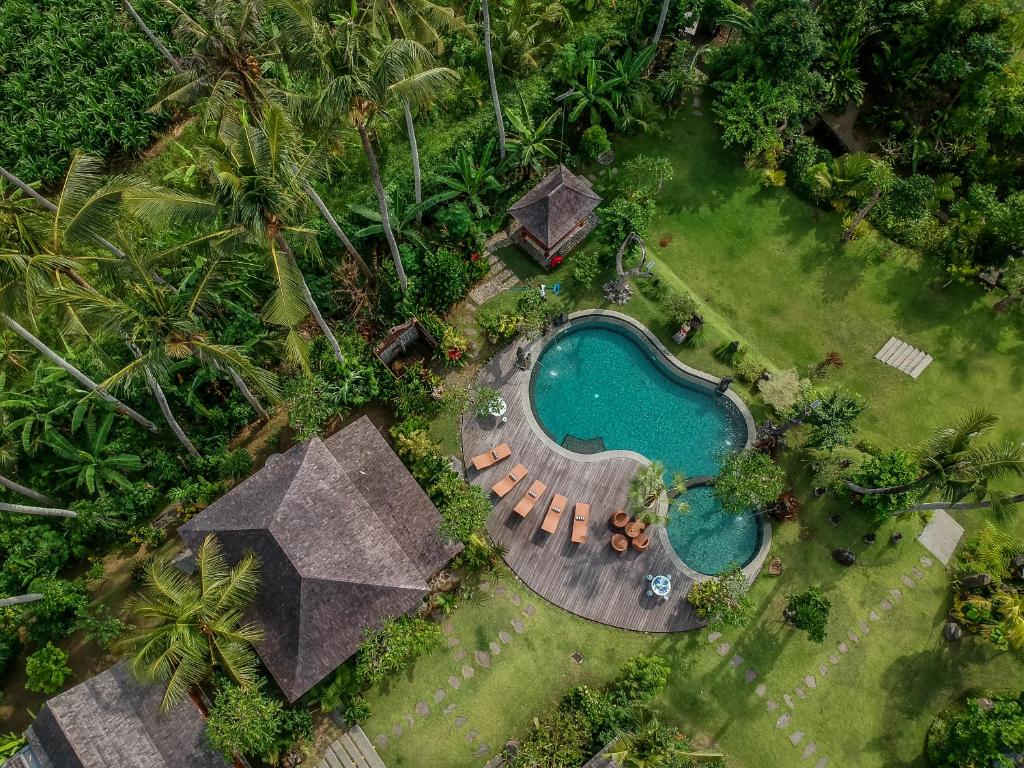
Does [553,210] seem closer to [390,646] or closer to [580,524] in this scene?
[580,524]

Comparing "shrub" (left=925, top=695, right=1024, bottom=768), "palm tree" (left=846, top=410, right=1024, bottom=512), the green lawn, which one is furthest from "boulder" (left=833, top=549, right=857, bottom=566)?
"shrub" (left=925, top=695, right=1024, bottom=768)

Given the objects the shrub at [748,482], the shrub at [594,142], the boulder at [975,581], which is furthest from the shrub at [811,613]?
the shrub at [594,142]

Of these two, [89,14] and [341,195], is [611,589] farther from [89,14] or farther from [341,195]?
[89,14]

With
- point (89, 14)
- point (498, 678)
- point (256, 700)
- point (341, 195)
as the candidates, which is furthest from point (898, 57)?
point (89, 14)

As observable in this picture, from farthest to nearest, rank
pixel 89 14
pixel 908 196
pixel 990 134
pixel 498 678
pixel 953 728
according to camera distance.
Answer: pixel 89 14 → pixel 990 134 → pixel 908 196 → pixel 498 678 → pixel 953 728

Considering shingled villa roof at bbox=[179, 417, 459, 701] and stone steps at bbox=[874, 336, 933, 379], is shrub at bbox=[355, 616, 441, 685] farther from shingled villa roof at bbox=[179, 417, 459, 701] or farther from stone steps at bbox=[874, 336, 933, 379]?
stone steps at bbox=[874, 336, 933, 379]

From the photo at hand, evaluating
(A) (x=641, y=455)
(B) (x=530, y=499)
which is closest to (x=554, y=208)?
(A) (x=641, y=455)
